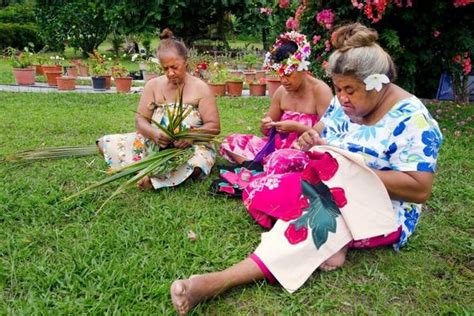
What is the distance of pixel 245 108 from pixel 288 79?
11.0 feet

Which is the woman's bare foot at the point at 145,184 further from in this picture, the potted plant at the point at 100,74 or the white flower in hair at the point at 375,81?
the potted plant at the point at 100,74

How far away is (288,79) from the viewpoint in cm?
303

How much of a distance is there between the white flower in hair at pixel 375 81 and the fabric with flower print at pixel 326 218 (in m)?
0.31

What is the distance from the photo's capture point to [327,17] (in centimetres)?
528

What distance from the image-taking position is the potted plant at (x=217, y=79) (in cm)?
768

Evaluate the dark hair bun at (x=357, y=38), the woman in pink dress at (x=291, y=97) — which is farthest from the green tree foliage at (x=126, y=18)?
the dark hair bun at (x=357, y=38)

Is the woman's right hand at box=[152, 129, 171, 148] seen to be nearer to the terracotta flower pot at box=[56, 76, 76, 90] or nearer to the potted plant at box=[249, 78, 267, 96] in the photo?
the potted plant at box=[249, 78, 267, 96]

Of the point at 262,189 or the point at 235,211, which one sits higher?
the point at 262,189

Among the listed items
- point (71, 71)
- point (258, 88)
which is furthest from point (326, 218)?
point (71, 71)

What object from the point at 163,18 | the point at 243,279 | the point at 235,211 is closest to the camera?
the point at 243,279

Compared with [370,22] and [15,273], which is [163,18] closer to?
[370,22]

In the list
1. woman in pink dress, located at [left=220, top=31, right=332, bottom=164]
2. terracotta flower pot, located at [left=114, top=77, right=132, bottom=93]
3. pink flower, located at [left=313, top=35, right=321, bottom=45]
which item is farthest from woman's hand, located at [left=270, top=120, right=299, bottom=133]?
terracotta flower pot, located at [left=114, top=77, right=132, bottom=93]

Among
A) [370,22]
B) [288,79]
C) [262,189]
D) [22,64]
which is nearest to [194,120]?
[288,79]

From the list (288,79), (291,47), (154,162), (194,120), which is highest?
(291,47)
